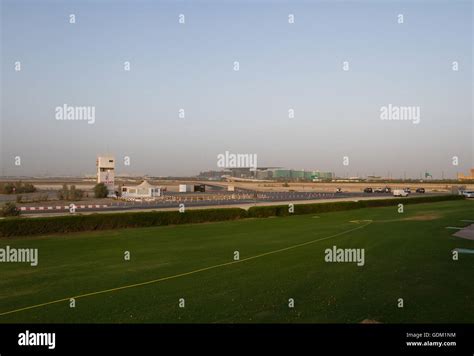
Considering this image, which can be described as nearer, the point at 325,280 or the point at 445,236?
the point at 325,280

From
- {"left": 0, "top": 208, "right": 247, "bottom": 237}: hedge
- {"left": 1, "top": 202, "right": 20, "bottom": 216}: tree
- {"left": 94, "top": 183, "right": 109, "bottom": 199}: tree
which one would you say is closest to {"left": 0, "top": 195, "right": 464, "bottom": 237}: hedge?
{"left": 0, "top": 208, "right": 247, "bottom": 237}: hedge

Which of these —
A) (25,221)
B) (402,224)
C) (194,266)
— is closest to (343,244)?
(194,266)

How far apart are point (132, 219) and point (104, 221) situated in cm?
180

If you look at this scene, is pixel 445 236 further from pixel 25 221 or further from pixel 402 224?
pixel 25 221

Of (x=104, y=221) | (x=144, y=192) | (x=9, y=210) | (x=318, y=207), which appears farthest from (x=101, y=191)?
(x=104, y=221)

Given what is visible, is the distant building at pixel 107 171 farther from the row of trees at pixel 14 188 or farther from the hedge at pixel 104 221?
the hedge at pixel 104 221

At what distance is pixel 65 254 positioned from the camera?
16375 millimetres

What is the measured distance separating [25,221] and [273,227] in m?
13.5

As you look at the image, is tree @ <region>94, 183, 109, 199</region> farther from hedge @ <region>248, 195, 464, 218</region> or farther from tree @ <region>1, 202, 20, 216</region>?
hedge @ <region>248, 195, 464, 218</region>

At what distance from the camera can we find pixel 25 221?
2167cm

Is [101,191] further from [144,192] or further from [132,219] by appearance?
[132,219]
